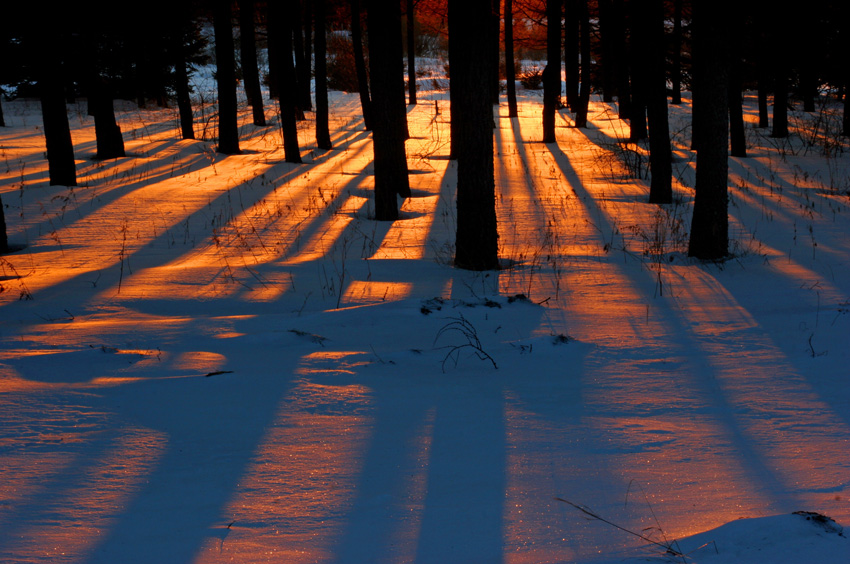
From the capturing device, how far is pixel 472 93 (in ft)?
21.9

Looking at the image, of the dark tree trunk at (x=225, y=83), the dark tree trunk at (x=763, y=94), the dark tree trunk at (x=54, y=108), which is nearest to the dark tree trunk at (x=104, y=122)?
the dark tree trunk at (x=225, y=83)

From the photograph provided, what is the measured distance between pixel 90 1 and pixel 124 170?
13.2 ft

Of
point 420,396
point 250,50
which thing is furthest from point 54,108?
point 420,396

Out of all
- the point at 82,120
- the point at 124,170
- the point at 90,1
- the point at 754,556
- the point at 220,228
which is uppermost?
the point at 90,1

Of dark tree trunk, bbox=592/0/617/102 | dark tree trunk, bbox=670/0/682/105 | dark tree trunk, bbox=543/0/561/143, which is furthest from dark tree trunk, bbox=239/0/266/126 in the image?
dark tree trunk, bbox=670/0/682/105

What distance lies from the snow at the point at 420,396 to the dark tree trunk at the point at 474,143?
0.33m

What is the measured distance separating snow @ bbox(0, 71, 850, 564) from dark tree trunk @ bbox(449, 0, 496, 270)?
12.8 inches

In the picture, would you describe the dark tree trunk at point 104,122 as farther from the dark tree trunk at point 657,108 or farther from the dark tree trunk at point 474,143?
the dark tree trunk at point 474,143

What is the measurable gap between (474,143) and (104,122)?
1355 cm

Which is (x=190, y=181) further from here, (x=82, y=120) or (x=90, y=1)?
(x=82, y=120)

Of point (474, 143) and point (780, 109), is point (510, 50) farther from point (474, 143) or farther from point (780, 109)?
point (474, 143)

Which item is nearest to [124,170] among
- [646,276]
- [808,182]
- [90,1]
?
[90,1]

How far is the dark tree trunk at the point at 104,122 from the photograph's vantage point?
16547 mm

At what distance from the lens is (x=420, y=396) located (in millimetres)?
4082
